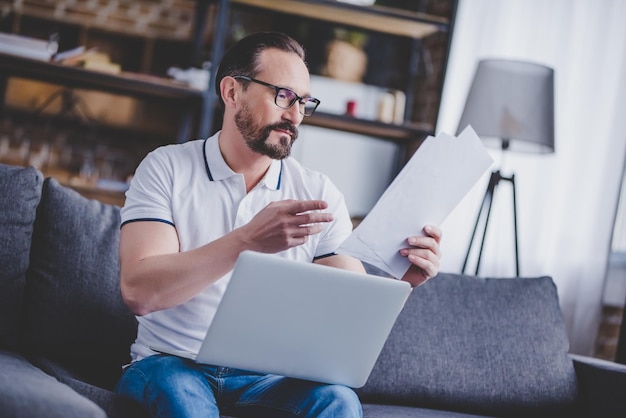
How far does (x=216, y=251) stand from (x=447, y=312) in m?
0.99

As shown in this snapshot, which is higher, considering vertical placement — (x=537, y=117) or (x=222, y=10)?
(x=222, y=10)

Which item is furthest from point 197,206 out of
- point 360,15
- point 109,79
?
point 360,15

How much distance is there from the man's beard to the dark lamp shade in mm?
1276

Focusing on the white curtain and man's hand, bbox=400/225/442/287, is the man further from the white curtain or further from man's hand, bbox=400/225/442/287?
the white curtain

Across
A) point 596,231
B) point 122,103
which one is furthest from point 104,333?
point 122,103

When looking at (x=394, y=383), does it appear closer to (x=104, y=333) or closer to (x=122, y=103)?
(x=104, y=333)

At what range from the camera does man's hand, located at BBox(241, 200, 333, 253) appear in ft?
4.62

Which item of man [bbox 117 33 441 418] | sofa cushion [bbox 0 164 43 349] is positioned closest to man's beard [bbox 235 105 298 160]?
man [bbox 117 33 441 418]

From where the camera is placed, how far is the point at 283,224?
1423 mm

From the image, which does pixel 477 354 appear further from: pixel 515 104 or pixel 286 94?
pixel 515 104

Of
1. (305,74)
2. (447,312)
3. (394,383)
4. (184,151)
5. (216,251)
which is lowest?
(394,383)

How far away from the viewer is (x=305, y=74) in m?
1.84

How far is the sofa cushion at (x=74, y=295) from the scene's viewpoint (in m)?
1.91

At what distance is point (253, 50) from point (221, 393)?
791 millimetres
